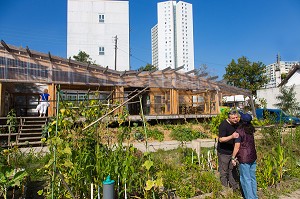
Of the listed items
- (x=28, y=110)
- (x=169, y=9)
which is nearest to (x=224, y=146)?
(x=28, y=110)

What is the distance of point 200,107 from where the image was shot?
20344 mm

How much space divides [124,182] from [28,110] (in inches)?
606

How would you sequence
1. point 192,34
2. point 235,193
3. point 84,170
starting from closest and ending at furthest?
point 84,170
point 235,193
point 192,34

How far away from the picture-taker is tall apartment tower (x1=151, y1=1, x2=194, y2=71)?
6281 centimetres

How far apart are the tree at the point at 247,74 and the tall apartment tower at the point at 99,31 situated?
15419mm

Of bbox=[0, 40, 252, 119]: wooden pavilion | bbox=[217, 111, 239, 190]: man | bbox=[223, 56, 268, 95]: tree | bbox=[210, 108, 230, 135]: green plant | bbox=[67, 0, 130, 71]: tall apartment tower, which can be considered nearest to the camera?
bbox=[217, 111, 239, 190]: man

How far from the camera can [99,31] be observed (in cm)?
3475

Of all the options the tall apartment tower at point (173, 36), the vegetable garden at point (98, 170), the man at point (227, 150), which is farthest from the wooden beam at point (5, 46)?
the tall apartment tower at point (173, 36)

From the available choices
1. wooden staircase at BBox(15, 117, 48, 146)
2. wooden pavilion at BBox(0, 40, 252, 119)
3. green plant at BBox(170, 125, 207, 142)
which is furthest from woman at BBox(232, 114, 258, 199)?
wooden staircase at BBox(15, 117, 48, 146)

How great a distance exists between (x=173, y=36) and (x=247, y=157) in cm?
6394

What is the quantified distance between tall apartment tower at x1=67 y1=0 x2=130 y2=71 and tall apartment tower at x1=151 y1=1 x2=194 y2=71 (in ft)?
90.5

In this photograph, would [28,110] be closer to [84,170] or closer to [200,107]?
[200,107]

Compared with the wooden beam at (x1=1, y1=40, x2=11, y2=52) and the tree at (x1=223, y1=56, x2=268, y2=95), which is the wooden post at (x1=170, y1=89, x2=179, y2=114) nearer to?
the wooden beam at (x1=1, y1=40, x2=11, y2=52)

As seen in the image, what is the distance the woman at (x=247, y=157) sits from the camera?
12.0 ft
